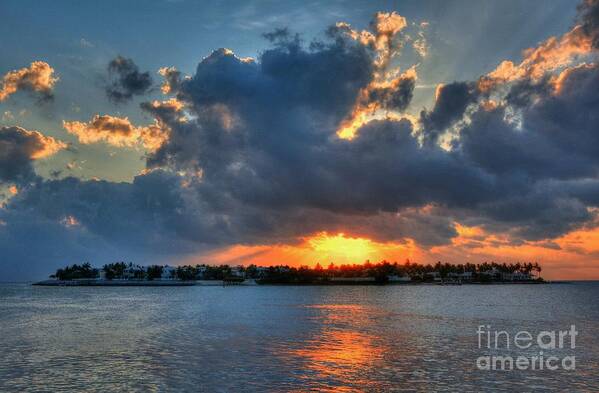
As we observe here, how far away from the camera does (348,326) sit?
78.9 m

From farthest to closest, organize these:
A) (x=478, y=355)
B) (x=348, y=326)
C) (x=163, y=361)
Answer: (x=348, y=326)
(x=478, y=355)
(x=163, y=361)

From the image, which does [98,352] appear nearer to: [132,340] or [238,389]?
[132,340]

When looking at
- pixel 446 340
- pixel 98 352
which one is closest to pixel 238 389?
pixel 98 352

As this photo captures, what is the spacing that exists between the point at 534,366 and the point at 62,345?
157 feet

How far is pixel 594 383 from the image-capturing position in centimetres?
3675

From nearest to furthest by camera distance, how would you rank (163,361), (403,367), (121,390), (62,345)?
(121,390) < (403,367) < (163,361) < (62,345)

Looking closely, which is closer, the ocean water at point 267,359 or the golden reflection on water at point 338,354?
the ocean water at point 267,359

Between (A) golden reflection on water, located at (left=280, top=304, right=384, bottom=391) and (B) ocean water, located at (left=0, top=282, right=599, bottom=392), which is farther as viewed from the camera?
(A) golden reflection on water, located at (left=280, top=304, right=384, bottom=391)

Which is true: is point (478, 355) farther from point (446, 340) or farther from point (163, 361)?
point (163, 361)

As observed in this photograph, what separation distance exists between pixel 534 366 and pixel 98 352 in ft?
134

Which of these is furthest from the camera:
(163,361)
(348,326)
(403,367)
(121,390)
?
(348,326)

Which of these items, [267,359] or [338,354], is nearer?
[267,359]

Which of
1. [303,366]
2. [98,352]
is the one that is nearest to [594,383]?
[303,366]

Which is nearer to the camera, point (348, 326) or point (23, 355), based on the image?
point (23, 355)
